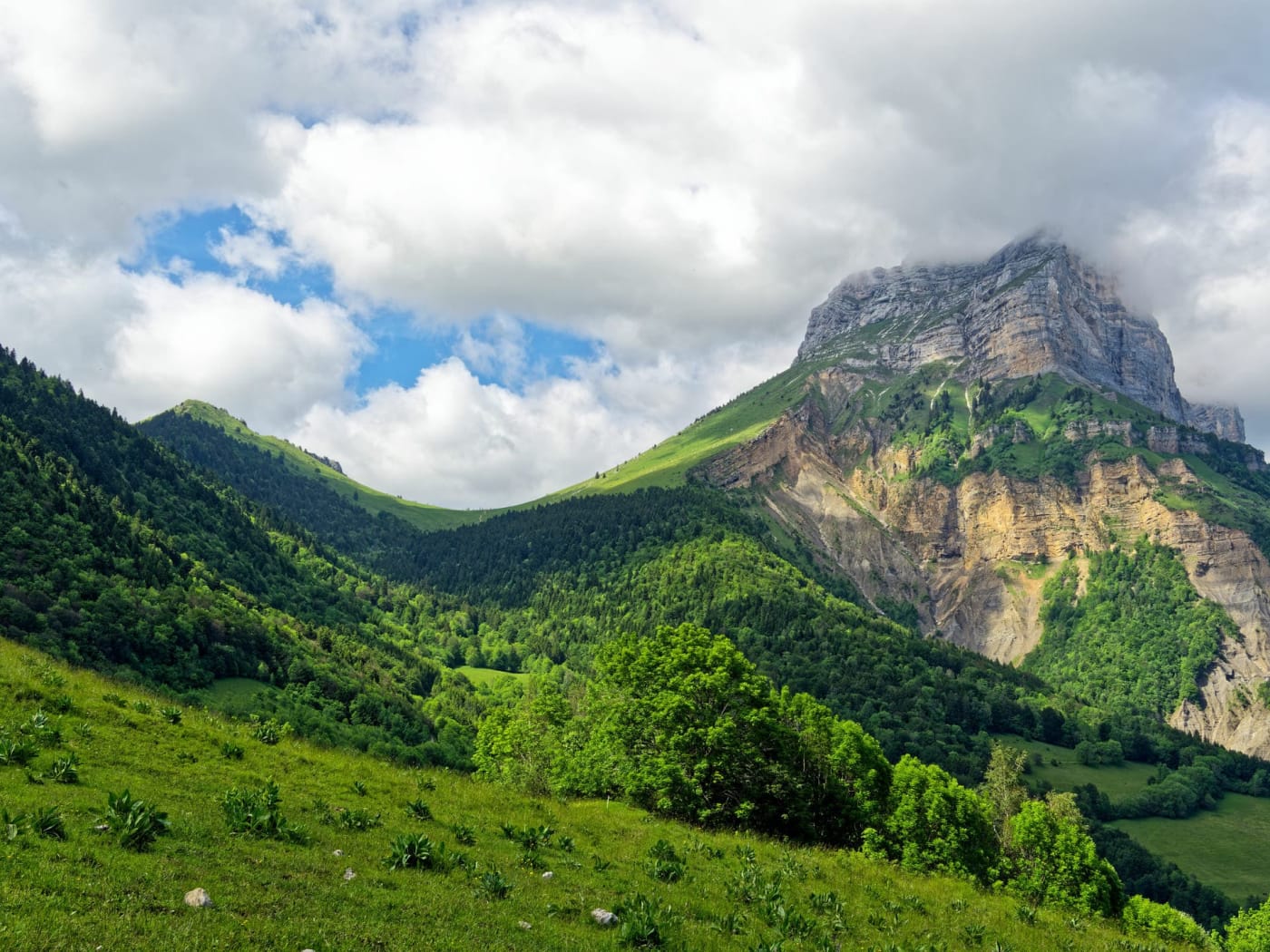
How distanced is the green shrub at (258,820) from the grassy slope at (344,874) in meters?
0.38

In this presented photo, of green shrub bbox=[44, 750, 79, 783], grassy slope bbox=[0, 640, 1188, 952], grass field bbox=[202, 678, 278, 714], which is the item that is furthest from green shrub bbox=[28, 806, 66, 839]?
grass field bbox=[202, 678, 278, 714]

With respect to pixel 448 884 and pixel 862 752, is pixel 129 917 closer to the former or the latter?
pixel 448 884

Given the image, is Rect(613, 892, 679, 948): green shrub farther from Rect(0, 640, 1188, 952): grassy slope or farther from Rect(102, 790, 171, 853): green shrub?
Rect(102, 790, 171, 853): green shrub

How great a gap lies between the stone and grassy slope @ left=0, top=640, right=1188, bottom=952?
10.5 inches

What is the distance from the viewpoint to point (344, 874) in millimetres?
17219

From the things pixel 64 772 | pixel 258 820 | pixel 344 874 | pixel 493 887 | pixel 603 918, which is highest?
pixel 64 772

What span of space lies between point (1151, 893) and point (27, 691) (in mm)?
208476

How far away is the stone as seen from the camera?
18.0 meters

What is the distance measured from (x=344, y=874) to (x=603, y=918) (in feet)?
21.1

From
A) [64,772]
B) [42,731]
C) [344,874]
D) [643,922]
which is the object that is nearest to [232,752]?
[42,731]

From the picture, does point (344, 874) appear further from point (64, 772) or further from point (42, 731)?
point (42, 731)

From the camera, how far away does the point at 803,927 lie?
20484mm

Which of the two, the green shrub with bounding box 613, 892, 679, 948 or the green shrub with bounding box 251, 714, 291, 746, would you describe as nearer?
the green shrub with bounding box 613, 892, 679, 948

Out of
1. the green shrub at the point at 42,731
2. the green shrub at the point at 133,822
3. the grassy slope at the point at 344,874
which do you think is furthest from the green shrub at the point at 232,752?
the green shrub at the point at 133,822
